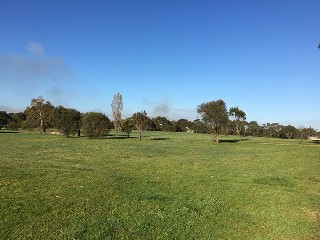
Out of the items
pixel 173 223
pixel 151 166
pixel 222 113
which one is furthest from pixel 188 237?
pixel 222 113

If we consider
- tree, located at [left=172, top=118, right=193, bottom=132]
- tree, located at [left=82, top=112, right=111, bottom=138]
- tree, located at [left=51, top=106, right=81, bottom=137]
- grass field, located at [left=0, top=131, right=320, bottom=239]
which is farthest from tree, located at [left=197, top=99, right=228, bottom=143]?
tree, located at [left=172, top=118, right=193, bottom=132]

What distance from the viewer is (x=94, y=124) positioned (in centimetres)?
8131

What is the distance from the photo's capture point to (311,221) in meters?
15.3

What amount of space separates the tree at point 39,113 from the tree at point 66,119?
115 feet

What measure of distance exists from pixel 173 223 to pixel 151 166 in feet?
50.1

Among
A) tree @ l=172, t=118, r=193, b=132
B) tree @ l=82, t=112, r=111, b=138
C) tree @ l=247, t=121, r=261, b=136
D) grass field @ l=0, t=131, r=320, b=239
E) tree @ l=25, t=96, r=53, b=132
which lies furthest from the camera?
tree @ l=172, t=118, r=193, b=132

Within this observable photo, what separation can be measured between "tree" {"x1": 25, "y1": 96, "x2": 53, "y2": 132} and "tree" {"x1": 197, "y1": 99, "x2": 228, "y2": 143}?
198 ft

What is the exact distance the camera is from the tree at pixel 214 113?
273 ft

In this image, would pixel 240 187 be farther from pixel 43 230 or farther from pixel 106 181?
pixel 43 230

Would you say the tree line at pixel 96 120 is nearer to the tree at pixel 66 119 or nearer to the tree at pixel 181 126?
the tree at pixel 66 119

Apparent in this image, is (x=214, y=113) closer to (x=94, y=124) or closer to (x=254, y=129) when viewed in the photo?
(x=94, y=124)

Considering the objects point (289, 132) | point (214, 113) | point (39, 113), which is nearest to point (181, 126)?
point (289, 132)

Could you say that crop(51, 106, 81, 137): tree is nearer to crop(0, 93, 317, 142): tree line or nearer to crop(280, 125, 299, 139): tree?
crop(0, 93, 317, 142): tree line

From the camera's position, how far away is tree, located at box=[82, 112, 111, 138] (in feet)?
267
